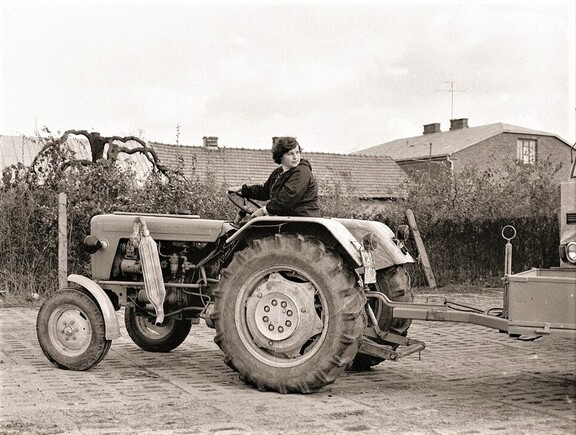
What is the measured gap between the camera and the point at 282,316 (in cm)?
624

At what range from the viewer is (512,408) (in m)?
5.75

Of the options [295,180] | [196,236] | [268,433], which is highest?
[295,180]

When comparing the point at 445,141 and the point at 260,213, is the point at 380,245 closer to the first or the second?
the point at 260,213

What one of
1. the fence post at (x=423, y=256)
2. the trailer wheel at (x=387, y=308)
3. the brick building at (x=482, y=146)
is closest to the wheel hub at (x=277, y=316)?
the trailer wheel at (x=387, y=308)

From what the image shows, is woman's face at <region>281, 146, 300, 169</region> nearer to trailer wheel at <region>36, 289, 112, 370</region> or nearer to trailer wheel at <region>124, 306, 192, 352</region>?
trailer wheel at <region>36, 289, 112, 370</region>

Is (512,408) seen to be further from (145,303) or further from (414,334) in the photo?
(414,334)

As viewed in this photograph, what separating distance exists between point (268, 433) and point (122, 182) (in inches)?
357

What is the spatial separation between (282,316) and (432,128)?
5081cm

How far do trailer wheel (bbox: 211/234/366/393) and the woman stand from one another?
1.18 feet

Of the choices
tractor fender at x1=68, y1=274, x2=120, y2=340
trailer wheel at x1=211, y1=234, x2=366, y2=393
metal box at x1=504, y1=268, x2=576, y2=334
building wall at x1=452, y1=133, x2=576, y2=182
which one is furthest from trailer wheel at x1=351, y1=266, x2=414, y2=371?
building wall at x1=452, y1=133, x2=576, y2=182

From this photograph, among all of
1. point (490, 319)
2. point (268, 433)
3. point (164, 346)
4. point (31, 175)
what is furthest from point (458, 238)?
point (268, 433)

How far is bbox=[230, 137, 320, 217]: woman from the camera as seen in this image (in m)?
6.53

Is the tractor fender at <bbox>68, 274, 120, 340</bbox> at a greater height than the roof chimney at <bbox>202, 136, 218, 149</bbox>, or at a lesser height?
lesser

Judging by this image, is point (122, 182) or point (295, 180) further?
point (122, 182)
